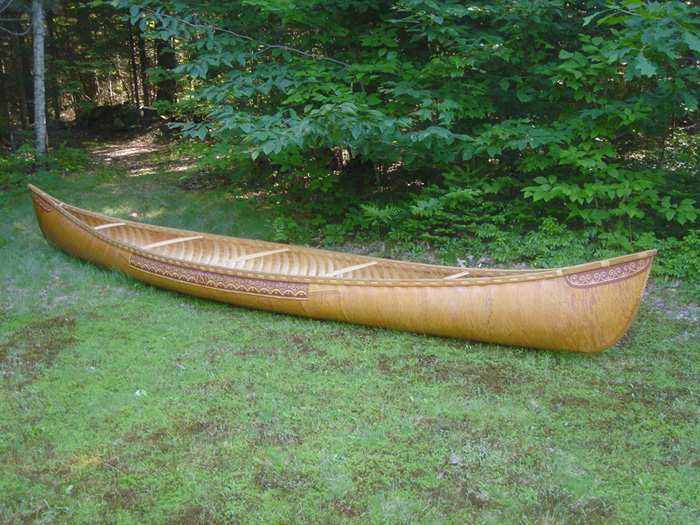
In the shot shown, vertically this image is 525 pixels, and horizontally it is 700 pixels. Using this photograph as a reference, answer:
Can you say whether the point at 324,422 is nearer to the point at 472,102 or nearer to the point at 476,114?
the point at 476,114

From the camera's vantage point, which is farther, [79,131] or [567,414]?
[79,131]

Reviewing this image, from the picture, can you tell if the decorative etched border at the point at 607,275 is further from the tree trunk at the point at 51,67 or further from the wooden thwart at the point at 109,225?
the tree trunk at the point at 51,67

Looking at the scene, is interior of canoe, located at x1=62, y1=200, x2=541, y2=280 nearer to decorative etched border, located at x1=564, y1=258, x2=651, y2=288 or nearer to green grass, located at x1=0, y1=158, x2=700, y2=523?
green grass, located at x1=0, y1=158, x2=700, y2=523

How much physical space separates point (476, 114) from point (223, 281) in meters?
3.14

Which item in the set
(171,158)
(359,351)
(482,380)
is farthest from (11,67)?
(482,380)

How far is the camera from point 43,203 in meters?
5.77

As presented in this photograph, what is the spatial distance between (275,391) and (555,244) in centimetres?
363

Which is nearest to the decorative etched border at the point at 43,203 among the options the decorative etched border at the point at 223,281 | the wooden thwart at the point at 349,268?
the decorative etched border at the point at 223,281

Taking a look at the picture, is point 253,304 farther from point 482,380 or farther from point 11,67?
point 11,67

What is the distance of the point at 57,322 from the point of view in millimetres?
4531

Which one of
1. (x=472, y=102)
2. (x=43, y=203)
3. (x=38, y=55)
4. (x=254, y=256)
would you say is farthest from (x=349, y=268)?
(x=38, y=55)

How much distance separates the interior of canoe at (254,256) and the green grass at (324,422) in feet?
2.14

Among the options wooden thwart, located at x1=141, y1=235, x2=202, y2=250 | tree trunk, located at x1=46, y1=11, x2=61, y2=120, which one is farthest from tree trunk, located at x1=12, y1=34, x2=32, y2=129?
wooden thwart, located at x1=141, y1=235, x2=202, y2=250

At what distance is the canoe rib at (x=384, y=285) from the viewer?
348 cm
